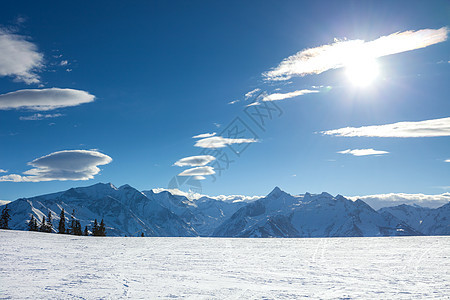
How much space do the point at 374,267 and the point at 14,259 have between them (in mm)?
16681

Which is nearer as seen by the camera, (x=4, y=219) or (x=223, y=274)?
(x=223, y=274)

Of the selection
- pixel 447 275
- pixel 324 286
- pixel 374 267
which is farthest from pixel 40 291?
pixel 447 275

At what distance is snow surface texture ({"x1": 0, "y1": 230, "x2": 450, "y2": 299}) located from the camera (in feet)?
32.7

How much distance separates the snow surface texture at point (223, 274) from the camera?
32.7 ft

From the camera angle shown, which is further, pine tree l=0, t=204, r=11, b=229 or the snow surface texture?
pine tree l=0, t=204, r=11, b=229

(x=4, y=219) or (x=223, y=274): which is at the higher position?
(x=4, y=219)

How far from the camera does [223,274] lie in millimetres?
13109

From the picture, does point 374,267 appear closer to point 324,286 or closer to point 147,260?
point 324,286

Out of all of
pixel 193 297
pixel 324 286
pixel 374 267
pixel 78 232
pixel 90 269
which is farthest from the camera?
pixel 78 232

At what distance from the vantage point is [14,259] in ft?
51.2

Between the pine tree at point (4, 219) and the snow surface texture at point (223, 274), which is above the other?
the pine tree at point (4, 219)

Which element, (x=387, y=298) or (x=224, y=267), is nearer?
(x=387, y=298)

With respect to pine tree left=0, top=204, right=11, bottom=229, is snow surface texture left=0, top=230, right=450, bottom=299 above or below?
below

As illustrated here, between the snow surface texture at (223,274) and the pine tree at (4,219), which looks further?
the pine tree at (4,219)
